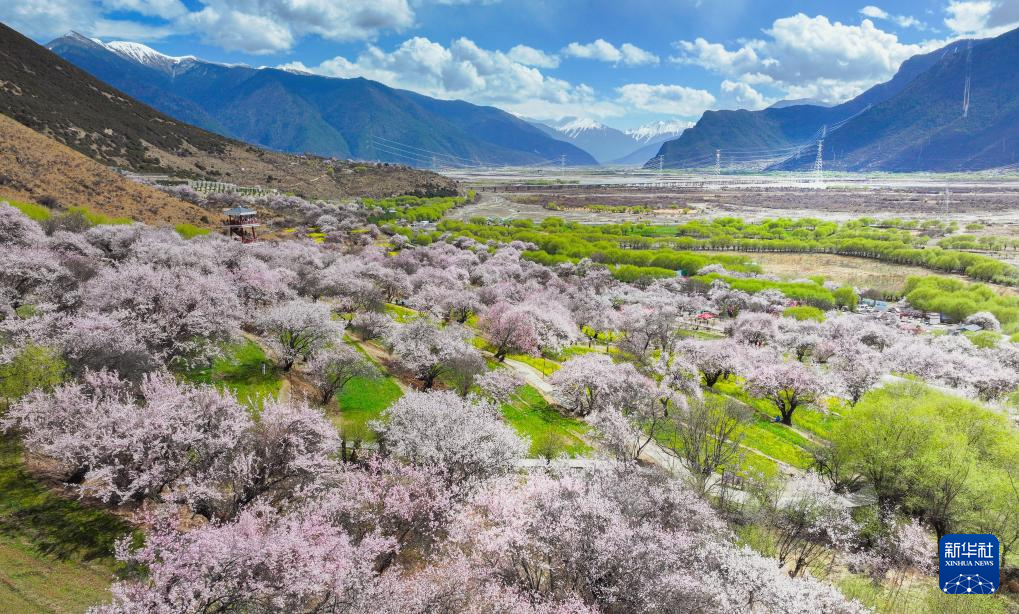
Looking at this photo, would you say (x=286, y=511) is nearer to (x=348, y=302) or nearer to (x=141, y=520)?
(x=141, y=520)

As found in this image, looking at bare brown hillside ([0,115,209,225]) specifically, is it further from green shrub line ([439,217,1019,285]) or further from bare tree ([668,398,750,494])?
bare tree ([668,398,750,494])

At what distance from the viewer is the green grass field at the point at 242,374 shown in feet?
108

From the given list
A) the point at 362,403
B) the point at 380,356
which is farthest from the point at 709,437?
the point at 380,356

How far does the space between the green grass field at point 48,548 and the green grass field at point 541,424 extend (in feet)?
79.1

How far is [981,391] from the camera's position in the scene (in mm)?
51156

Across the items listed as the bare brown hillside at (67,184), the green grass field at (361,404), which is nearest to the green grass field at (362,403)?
the green grass field at (361,404)

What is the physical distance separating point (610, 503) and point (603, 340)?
47.8 m

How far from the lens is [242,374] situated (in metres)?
35.3

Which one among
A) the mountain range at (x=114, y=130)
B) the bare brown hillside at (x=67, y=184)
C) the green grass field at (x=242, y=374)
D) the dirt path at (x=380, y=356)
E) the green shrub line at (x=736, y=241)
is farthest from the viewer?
the green shrub line at (x=736, y=241)

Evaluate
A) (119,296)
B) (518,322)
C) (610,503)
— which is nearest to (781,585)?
(610,503)

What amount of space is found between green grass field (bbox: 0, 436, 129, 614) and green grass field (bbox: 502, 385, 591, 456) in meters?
24.1

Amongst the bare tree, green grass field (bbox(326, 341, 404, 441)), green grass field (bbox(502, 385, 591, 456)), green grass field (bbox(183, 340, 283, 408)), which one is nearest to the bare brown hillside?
green grass field (bbox(183, 340, 283, 408))

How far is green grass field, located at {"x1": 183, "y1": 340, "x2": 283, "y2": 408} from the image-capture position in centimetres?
3291

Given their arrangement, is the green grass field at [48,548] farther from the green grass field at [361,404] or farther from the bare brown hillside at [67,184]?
the bare brown hillside at [67,184]
